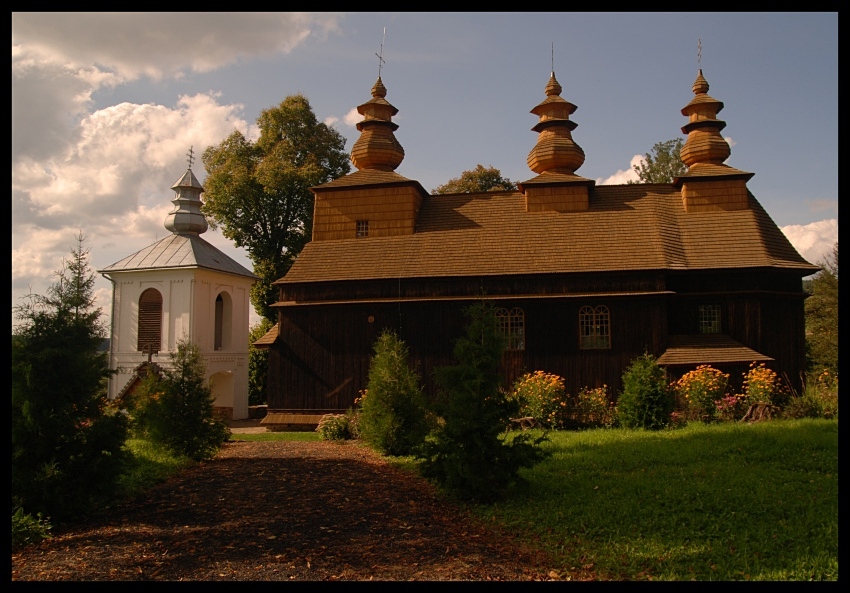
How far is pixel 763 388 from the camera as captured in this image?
51.1ft

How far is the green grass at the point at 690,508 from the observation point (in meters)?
6.81

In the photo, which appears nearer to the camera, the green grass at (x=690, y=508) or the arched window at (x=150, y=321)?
the green grass at (x=690, y=508)

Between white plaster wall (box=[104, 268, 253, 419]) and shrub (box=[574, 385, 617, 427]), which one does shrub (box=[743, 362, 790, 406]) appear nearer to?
shrub (box=[574, 385, 617, 427])

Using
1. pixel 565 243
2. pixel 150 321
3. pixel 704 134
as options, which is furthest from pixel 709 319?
pixel 150 321

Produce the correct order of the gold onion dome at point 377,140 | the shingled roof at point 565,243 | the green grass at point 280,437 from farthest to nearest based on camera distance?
the gold onion dome at point 377,140 < the shingled roof at point 565,243 < the green grass at point 280,437

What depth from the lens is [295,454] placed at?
1344cm

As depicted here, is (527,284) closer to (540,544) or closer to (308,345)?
(308,345)

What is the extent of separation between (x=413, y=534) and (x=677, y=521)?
340cm

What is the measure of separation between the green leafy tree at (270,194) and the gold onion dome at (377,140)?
332 inches

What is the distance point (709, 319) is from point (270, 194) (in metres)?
21.1

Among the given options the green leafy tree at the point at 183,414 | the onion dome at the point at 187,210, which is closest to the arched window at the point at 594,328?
the green leafy tree at the point at 183,414

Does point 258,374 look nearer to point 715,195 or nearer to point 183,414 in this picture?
point 183,414

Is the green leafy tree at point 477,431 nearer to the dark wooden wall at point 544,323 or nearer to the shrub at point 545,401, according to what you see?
the shrub at point 545,401

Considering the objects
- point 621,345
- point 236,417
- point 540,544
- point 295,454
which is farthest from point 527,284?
point 236,417
